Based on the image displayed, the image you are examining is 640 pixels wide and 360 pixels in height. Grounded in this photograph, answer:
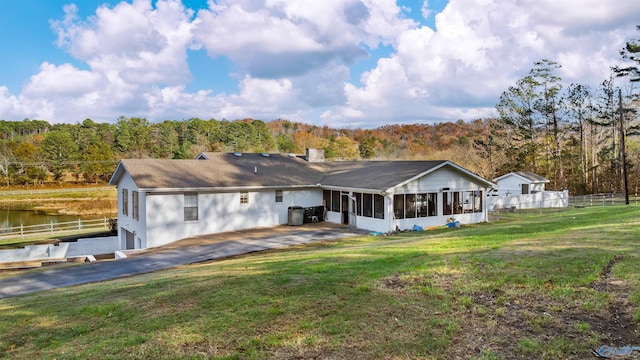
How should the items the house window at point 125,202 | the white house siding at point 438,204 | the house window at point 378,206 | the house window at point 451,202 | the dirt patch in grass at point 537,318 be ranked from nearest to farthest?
the dirt patch in grass at point 537,318, the white house siding at point 438,204, the house window at point 378,206, the house window at point 451,202, the house window at point 125,202

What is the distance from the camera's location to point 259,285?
26.2 feet

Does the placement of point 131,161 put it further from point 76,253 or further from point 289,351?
point 289,351

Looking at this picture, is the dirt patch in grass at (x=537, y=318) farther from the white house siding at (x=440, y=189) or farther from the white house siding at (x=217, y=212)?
the white house siding at (x=217, y=212)

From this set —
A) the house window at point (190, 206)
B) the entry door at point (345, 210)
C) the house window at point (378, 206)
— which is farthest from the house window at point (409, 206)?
the house window at point (190, 206)

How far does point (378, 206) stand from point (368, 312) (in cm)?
1521

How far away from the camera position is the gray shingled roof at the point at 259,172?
837 inches

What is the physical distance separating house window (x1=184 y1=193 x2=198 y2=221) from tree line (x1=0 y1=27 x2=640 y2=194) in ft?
95.8

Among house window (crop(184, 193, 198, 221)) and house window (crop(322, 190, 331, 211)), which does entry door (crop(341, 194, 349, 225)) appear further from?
house window (crop(184, 193, 198, 221))

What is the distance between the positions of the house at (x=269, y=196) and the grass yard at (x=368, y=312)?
11119mm

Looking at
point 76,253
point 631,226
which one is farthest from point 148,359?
point 76,253

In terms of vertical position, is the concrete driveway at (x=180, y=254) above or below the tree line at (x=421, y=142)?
below

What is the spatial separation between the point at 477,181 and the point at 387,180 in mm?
5766

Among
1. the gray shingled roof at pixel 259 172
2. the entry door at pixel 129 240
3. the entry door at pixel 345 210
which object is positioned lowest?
the entry door at pixel 129 240

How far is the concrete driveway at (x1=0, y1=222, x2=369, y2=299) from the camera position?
43.4 feet
